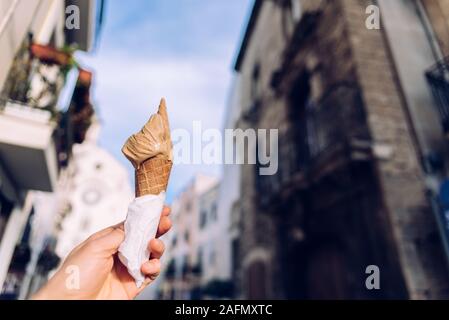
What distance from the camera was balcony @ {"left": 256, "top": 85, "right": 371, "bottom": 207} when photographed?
506 cm

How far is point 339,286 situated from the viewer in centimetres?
547

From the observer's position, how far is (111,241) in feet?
4.00

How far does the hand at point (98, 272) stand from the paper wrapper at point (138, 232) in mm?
37

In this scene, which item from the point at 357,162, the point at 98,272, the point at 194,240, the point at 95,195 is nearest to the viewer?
the point at 98,272

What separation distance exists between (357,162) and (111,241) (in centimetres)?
469

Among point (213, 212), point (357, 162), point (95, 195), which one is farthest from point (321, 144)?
point (95, 195)

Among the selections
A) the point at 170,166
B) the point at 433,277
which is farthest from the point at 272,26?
the point at 170,166

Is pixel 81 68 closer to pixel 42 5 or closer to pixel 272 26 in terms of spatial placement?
pixel 42 5

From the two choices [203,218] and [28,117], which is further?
[203,218]

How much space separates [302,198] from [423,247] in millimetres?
2649

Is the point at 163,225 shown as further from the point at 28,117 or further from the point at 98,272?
the point at 28,117

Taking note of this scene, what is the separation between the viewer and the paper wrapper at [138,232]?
119 cm

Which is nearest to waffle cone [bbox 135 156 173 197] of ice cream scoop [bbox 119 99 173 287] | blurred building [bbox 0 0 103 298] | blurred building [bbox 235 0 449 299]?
ice cream scoop [bbox 119 99 173 287]

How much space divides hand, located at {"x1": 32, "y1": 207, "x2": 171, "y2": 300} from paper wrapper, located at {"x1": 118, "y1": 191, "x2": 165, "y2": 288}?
4 centimetres
